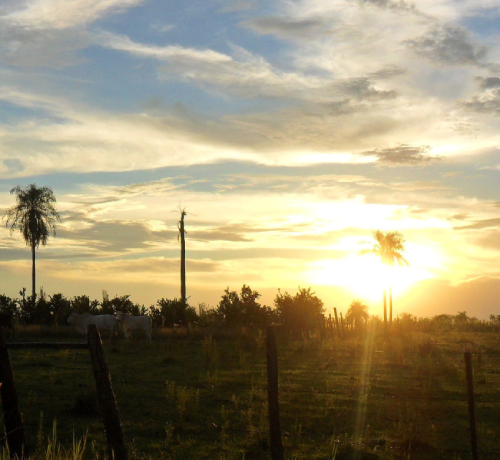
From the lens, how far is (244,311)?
121 ft

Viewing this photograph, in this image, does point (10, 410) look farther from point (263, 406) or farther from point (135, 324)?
point (135, 324)

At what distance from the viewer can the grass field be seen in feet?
31.5

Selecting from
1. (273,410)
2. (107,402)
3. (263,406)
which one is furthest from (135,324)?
(107,402)

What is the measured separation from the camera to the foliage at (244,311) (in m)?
36.6

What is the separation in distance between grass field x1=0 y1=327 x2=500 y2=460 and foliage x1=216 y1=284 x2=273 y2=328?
1578 centimetres

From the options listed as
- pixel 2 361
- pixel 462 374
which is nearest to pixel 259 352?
pixel 462 374

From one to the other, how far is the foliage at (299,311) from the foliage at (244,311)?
91cm

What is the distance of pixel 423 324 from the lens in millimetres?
42656

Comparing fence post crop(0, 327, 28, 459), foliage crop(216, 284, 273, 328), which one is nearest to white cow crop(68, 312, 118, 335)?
foliage crop(216, 284, 273, 328)

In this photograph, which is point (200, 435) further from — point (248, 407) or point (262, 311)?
point (262, 311)

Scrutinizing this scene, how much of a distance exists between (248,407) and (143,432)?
2.64 metres

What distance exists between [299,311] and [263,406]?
2490 cm

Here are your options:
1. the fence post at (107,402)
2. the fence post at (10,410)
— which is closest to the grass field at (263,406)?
the fence post at (107,402)

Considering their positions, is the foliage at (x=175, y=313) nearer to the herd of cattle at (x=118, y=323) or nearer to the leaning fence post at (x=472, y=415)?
the herd of cattle at (x=118, y=323)
